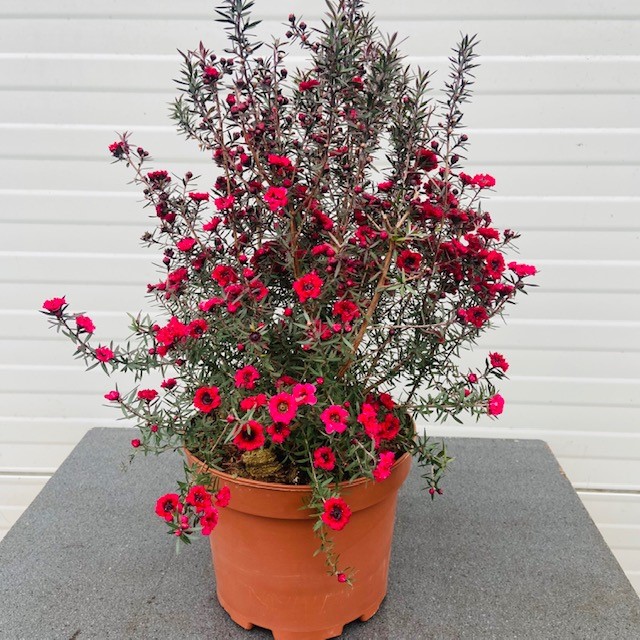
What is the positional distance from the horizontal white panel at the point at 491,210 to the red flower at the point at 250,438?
3.99 feet

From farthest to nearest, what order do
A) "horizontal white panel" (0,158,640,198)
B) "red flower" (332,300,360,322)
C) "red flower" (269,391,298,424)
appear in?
"horizontal white panel" (0,158,640,198) → "red flower" (332,300,360,322) → "red flower" (269,391,298,424)

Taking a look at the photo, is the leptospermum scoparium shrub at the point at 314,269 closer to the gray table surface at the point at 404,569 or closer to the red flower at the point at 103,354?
the red flower at the point at 103,354

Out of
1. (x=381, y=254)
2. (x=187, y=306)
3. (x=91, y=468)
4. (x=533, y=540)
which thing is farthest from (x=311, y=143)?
(x=91, y=468)

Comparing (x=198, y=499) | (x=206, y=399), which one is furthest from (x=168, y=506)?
(x=206, y=399)

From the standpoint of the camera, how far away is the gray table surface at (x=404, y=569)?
116 centimetres

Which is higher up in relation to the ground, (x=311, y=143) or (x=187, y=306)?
(x=311, y=143)

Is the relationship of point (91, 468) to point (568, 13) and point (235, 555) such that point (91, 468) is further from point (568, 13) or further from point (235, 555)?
point (568, 13)

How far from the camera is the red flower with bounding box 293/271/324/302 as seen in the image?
906mm

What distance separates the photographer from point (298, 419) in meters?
1.02

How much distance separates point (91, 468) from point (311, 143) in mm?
1153

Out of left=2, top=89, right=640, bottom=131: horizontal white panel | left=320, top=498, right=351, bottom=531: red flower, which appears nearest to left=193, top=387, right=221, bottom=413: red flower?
left=320, top=498, right=351, bottom=531: red flower

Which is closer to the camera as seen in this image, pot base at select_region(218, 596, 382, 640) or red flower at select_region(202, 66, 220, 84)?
red flower at select_region(202, 66, 220, 84)

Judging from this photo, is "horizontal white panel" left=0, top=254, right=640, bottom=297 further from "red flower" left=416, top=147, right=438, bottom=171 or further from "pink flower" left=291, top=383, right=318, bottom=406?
"pink flower" left=291, top=383, right=318, bottom=406

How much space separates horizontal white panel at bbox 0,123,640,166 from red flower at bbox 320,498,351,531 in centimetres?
133
